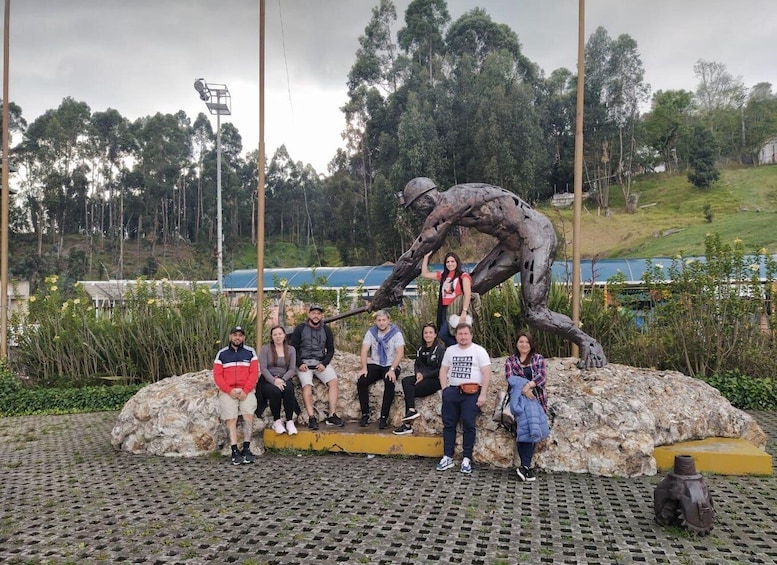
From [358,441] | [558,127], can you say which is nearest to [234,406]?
[358,441]

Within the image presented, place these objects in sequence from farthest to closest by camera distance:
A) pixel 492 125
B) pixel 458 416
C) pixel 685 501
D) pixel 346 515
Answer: pixel 492 125 < pixel 458 416 < pixel 346 515 < pixel 685 501

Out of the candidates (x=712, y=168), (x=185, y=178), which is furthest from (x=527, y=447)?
(x=185, y=178)

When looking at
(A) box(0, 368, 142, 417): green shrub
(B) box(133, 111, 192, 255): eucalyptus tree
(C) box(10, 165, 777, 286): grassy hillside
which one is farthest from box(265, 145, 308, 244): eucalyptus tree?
(A) box(0, 368, 142, 417): green shrub

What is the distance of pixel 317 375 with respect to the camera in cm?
523

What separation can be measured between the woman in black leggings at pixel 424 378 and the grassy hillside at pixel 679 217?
2218 cm

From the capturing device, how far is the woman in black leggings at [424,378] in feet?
15.5

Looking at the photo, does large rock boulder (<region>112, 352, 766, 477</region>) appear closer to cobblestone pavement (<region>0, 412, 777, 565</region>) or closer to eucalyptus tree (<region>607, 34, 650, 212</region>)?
cobblestone pavement (<region>0, 412, 777, 565</region>)

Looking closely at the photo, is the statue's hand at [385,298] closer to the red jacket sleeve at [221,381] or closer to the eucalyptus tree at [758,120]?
the red jacket sleeve at [221,381]

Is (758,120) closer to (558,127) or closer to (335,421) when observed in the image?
(558,127)

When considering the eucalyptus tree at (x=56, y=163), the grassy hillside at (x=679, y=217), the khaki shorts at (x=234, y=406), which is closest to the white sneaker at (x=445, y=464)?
the khaki shorts at (x=234, y=406)

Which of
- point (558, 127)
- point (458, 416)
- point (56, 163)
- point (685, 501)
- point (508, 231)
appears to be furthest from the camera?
point (56, 163)

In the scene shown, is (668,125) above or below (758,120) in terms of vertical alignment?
below

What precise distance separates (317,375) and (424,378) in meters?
1.04

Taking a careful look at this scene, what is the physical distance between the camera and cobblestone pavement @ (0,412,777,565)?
113 inches
